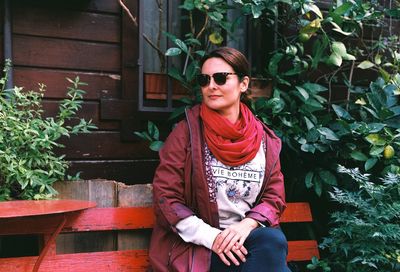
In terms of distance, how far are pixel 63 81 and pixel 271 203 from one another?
1507 millimetres

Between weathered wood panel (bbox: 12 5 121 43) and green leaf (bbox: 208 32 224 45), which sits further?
green leaf (bbox: 208 32 224 45)

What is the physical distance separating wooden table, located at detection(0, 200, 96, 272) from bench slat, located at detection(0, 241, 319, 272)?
0.10 meters

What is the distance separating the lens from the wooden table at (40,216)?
2.03 m

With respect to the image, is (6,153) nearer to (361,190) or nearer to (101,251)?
(101,251)

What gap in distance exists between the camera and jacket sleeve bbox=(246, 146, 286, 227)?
8.00 feet

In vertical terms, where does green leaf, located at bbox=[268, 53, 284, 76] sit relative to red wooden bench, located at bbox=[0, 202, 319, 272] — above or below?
above

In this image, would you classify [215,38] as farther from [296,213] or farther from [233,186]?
[296,213]

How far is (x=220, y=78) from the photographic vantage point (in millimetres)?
2471

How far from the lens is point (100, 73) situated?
3174 millimetres

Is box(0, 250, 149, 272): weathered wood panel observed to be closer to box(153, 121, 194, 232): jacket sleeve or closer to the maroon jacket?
the maroon jacket

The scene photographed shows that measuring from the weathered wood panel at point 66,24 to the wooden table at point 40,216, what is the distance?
1.18 meters

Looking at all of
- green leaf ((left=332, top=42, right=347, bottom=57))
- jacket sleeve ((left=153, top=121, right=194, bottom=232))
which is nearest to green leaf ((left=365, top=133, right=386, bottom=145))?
green leaf ((left=332, top=42, right=347, bottom=57))

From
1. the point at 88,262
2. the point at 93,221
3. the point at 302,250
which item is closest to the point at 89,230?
the point at 93,221

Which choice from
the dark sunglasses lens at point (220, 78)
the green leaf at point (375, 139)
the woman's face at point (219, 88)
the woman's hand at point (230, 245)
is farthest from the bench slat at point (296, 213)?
the dark sunglasses lens at point (220, 78)
